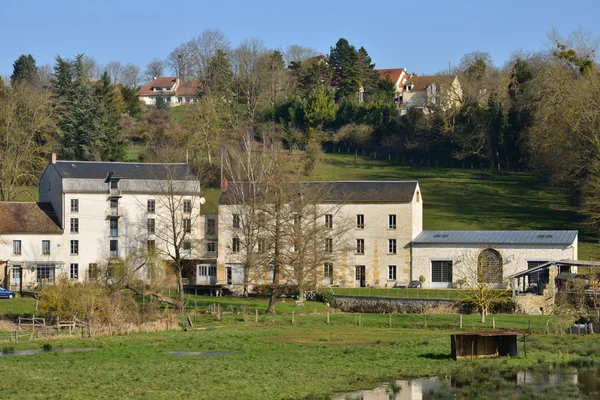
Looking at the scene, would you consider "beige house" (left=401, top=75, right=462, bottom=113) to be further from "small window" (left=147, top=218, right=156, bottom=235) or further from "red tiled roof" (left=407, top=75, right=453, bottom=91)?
"small window" (left=147, top=218, right=156, bottom=235)

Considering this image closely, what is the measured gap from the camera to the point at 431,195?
9144cm

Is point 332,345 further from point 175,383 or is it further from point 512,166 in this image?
point 512,166

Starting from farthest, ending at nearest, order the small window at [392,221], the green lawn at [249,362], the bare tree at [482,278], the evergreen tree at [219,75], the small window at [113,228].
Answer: the evergreen tree at [219,75] → the small window at [113,228] → the small window at [392,221] → the bare tree at [482,278] → the green lawn at [249,362]

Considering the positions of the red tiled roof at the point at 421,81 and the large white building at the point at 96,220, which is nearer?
the large white building at the point at 96,220

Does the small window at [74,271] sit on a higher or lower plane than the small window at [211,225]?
lower

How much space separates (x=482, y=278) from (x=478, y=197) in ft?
112

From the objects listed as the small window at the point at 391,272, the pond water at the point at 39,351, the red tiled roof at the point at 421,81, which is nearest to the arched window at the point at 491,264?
the small window at the point at 391,272

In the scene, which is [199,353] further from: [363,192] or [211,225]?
[211,225]

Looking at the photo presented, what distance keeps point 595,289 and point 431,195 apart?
37.1m

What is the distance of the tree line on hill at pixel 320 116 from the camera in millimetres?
84188

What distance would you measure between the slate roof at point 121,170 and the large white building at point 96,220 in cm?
7

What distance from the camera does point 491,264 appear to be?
67188 millimetres

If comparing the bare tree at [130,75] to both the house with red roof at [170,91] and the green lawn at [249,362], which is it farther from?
the green lawn at [249,362]

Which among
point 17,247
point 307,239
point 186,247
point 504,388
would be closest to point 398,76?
point 186,247
